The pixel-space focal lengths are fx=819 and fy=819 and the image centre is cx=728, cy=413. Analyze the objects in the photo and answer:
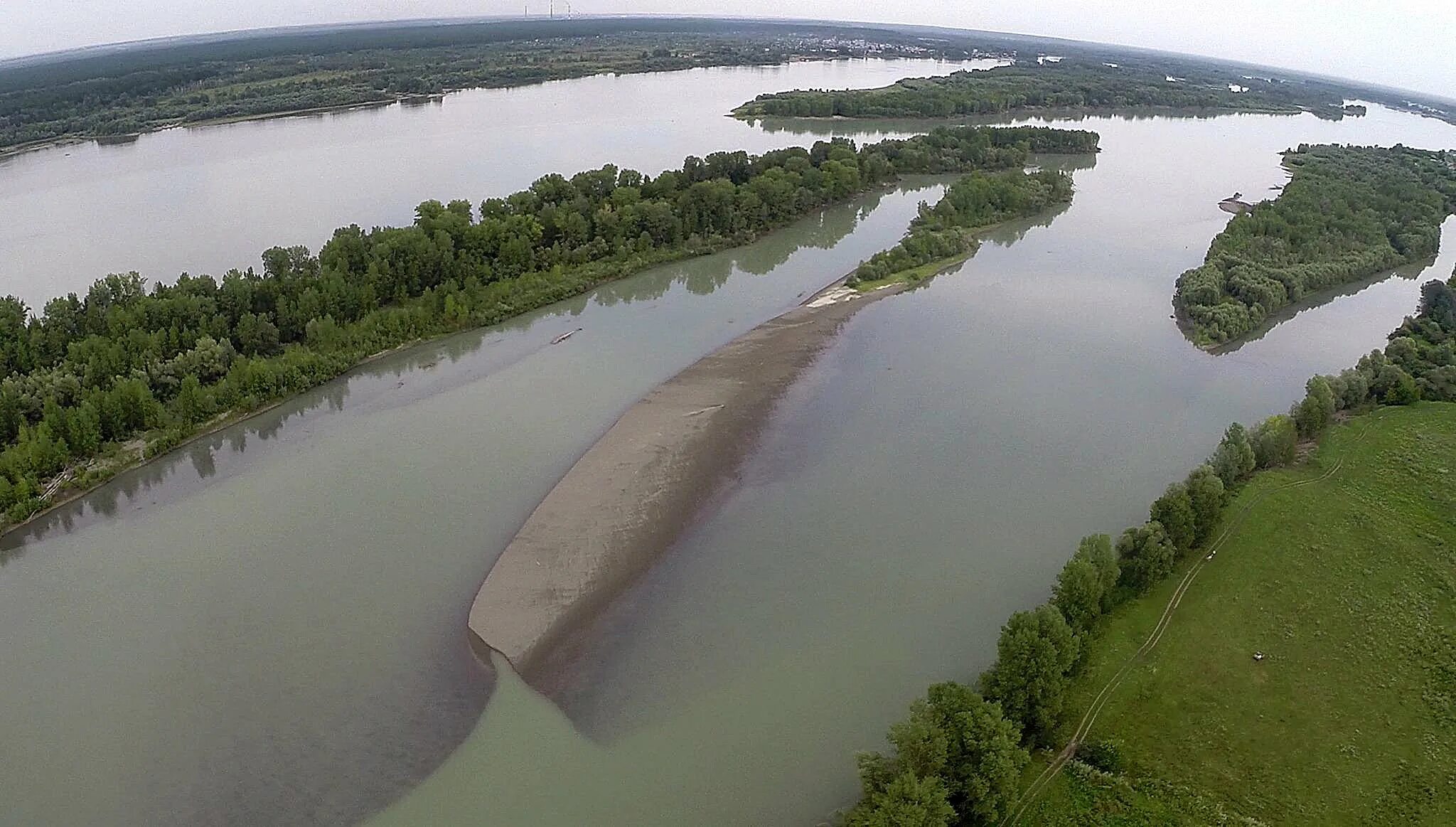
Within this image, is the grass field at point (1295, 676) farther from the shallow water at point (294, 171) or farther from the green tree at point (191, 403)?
the shallow water at point (294, 171)

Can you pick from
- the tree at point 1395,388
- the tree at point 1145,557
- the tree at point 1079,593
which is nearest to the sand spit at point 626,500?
the tree at point 1079,593

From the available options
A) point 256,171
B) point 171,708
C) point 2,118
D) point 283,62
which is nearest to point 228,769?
point 171,708

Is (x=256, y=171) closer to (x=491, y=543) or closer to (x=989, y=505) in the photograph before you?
(x=491, y=543)

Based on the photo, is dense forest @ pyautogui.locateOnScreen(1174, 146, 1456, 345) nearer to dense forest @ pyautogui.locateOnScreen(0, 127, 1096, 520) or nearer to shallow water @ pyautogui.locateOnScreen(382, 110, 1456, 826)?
shallow water @ pyautogui.locateOnScreen(382, 110, 1456, 826)

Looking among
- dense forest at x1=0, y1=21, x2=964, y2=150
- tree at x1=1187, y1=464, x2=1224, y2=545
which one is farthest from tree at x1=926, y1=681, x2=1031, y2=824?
dense forest at x1=0, y1=21, x2=964, y2=150

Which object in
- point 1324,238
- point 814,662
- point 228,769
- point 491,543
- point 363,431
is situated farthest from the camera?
point 1324,238

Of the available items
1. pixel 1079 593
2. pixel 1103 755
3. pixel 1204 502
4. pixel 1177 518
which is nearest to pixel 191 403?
pixel 1079 593
